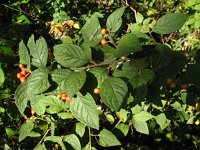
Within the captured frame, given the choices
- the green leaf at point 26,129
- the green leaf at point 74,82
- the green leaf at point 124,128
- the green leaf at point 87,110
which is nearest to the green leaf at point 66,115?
the green leaf at point 26,129

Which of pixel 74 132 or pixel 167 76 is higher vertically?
pixel 167 76

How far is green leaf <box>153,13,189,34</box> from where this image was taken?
1.23m

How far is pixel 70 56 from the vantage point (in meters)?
1.22

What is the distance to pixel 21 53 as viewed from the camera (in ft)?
4.48

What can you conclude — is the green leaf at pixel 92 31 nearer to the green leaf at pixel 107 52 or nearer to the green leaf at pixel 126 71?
the green leaf at pixel 107 52

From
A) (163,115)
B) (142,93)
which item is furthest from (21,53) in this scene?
(163,115)

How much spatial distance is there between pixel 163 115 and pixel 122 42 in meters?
0.92

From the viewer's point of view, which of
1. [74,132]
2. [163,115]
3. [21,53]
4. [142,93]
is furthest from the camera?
[163,115]

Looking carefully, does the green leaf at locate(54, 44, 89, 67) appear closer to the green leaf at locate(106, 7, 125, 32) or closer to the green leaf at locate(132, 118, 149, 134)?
the green leaf at locate(106, 7, 125, 32)

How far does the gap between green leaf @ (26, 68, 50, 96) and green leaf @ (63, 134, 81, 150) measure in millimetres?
449

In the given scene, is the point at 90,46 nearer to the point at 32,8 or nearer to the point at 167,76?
the point at 167,76

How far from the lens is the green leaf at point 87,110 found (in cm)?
124

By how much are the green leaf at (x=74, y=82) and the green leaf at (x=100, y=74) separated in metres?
0.06

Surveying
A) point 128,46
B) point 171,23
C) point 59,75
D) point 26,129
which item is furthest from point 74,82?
point 26,129
